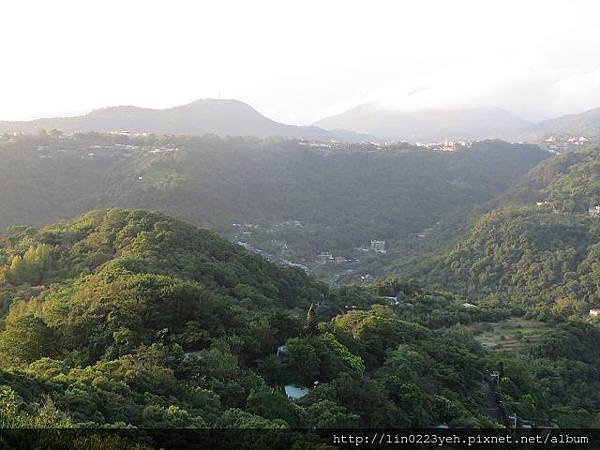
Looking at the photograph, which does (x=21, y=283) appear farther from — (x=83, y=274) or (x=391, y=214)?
(x=391, y=214)

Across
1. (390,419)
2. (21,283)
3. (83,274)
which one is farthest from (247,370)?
(21,283)

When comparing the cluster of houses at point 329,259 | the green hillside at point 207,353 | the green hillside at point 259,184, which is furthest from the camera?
the cluster of houses at point 329,259

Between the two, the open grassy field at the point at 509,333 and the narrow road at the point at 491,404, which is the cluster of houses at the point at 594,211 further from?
the narrow road at the point at 491,404

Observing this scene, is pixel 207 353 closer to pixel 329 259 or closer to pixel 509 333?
pixel 509 333

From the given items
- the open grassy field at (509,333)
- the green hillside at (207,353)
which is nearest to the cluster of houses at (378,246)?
the open grassy field at (509,333)

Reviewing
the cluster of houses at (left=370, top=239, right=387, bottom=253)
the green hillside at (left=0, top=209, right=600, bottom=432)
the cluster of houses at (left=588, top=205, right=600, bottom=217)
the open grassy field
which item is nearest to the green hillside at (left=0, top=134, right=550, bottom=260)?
the cluster of houses at (left=370, top=239, right=387, bottom=253)

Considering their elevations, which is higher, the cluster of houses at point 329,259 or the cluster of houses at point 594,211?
the cluster of houses at point 594,211

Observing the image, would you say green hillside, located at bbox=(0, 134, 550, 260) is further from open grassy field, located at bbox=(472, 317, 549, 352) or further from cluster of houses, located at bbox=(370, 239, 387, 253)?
open grassy field, located at bbox=(472, 317, 549, 352)

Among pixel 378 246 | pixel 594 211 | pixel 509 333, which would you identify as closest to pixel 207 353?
pixel 509 333
